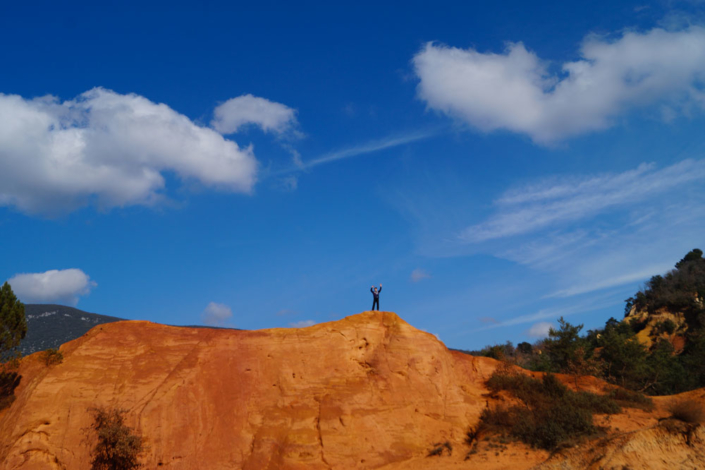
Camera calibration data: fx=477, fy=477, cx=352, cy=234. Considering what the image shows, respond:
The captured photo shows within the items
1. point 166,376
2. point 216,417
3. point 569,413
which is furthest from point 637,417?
point 166,376

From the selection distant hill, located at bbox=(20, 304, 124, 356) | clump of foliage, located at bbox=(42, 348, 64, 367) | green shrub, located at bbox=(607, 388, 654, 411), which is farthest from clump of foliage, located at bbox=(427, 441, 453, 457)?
distant hill, located at bbox=(20, 304, 124, 356)

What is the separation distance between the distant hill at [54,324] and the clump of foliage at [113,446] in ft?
159

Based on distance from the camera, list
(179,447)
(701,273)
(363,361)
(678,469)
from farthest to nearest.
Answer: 1. (701,273)
2. (363,361)
3. (179,447)
4. (678,469)

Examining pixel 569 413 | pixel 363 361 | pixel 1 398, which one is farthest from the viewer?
pixel 363 361

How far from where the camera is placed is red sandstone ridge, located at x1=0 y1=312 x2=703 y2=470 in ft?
58.3

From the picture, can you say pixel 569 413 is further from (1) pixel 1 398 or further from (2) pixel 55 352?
(1) pixel 1 398

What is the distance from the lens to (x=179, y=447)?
18156 mm

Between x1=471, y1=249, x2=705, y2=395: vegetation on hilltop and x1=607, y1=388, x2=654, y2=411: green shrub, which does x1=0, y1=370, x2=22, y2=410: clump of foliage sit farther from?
x1=607, y1=388, x2=654, y2=411: green shrub

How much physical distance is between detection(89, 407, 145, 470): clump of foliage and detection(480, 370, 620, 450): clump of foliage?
48.3 ft

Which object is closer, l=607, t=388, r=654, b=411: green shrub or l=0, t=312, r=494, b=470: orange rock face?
l=0, t=312, r=494, b=470: orange rock face

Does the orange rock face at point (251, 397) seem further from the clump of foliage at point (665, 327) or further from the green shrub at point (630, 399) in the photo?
the clump of foliage at point (665, 327)

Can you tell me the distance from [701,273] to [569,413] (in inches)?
2405

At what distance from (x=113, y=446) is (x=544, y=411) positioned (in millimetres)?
17887

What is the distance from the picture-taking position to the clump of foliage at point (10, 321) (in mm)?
20969
